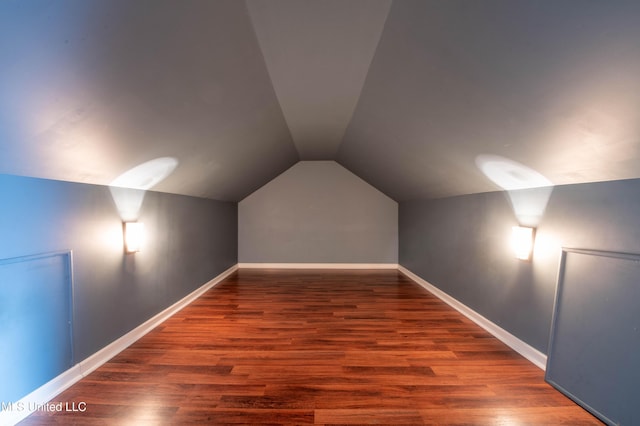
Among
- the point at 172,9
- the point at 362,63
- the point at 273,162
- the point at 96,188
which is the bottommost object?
the point at 96,188

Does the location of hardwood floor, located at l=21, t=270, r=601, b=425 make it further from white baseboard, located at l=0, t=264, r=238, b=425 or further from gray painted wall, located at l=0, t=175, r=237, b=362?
gray painted wall, located at l=0, t=175, r=237, b=362

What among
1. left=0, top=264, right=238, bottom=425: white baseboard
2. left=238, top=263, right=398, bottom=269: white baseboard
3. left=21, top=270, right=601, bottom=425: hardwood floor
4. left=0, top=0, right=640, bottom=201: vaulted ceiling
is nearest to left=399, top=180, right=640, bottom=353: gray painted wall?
left=0, top=0, right=640, bottom=201: vaulted ceiling

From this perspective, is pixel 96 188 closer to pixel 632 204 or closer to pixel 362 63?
pixel 362 63

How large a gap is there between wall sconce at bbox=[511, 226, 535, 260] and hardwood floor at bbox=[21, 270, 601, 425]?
34.3 inches

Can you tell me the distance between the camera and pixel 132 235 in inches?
112

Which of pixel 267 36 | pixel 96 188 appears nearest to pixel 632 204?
pixel 267 36

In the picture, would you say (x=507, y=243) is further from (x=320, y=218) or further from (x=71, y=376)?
(x=320, y=218)

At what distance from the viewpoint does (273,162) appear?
5.30 m

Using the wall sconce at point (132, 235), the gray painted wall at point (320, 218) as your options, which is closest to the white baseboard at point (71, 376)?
the wall sconce at point (132, 235)

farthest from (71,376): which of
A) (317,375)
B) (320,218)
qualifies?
(320,218)

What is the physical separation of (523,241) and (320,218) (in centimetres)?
446

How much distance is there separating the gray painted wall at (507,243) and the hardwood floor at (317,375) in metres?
0.36

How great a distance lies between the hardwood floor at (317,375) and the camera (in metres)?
1.90

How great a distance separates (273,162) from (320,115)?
193cm
